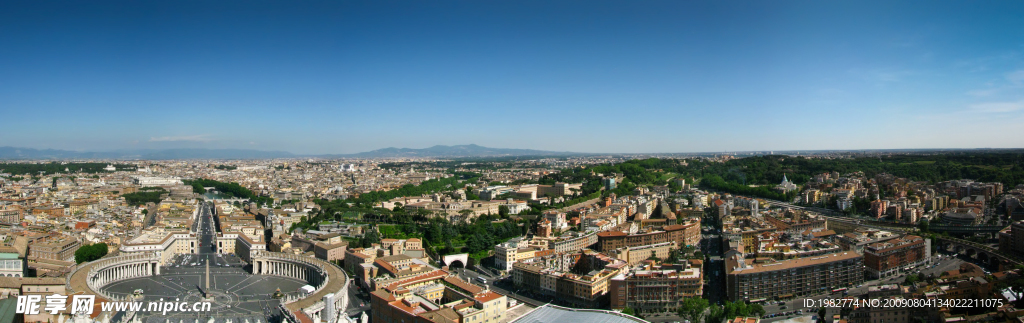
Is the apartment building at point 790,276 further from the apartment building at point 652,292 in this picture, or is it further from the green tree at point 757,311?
the green tree at point 757,311

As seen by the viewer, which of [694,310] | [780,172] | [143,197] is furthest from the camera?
[780,172]

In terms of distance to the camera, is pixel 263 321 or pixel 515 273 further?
pixel 515 273

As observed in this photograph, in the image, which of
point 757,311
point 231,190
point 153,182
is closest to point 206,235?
point 231,190

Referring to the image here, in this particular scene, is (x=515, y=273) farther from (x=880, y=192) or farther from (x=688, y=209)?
(x=880, y=192)

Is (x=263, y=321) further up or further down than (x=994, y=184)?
further down

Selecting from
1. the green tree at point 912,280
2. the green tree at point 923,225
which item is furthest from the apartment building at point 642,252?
the green tree at point 923,225

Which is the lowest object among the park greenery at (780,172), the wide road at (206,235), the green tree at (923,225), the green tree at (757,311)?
the wide road at (206,235)

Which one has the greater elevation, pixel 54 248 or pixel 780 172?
pixel 780 172

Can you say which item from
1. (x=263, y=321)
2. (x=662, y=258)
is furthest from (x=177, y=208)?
(x=662, y=258)

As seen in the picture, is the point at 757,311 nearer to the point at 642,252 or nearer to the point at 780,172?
the point at 642,252
